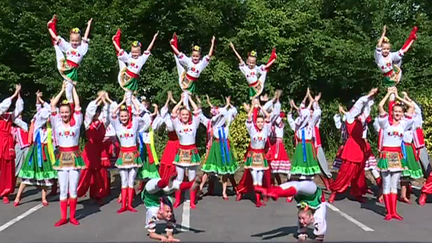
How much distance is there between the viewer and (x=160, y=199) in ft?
21.4

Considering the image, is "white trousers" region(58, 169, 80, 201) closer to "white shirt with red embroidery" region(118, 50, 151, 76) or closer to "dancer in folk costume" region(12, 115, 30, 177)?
"white shirt with red embroidery" region(118, 50, 151, 76)

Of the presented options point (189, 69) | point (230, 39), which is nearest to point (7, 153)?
point (189, 69)

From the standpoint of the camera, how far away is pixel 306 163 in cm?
939

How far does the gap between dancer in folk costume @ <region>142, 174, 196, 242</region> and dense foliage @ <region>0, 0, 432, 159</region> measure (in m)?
8.51

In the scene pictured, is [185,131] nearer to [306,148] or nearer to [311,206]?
[306,148]

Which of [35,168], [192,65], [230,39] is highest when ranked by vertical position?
[230,39]

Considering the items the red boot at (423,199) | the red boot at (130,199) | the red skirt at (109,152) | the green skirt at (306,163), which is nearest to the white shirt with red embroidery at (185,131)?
the red boot at (130,199)

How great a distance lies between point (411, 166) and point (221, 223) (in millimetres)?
3542

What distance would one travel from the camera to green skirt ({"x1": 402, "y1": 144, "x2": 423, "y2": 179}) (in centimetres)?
898

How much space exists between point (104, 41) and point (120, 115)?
23.8 ft

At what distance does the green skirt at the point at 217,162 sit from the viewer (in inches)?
380

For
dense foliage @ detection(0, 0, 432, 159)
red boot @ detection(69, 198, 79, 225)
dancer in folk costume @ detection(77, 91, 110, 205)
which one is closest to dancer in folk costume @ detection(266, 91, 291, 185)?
dancer in folk costume @ detection(77, 91, 110, 205)

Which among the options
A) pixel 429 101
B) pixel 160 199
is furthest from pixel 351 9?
pixel 160 199

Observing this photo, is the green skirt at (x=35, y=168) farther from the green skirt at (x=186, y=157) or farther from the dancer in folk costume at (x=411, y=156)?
the dancer in folk costume at (x=411, y=156)
